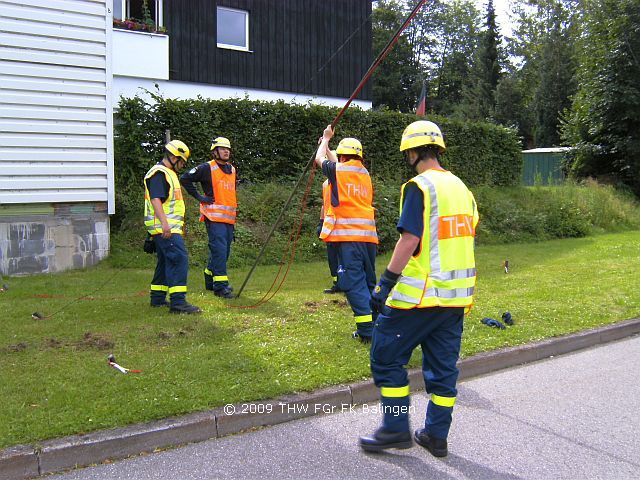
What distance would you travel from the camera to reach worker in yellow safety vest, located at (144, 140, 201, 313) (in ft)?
22.1

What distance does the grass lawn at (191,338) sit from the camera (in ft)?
14.1

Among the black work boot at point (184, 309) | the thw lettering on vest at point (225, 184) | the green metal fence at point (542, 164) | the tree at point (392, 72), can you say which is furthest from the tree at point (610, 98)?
the tree at point (392, 72)

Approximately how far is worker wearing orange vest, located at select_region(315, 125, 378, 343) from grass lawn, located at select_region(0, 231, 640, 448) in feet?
1.57

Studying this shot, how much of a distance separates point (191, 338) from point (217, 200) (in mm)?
2441

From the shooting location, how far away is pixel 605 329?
7.06 meters

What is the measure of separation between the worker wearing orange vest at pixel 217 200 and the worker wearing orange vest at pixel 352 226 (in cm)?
220

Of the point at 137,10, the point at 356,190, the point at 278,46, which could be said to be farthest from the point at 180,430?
the point at 278,46

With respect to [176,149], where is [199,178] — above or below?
below

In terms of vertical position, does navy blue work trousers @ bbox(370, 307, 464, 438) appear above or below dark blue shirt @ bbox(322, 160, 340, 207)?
below

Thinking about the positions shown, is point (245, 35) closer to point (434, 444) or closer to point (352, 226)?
point (352, 226)

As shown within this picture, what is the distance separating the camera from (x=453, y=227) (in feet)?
12.1

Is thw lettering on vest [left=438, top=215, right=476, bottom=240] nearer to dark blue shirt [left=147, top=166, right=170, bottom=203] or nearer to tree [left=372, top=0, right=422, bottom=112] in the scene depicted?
dark blue shirt [left=147, top=166, right=170, bottom=203]

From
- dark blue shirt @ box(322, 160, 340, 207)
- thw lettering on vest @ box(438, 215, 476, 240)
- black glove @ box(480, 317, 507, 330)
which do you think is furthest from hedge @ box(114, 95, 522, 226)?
thw lettering on vest @ box(438, 215, 476, 240)

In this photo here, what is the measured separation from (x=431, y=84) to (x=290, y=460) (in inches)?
2357
